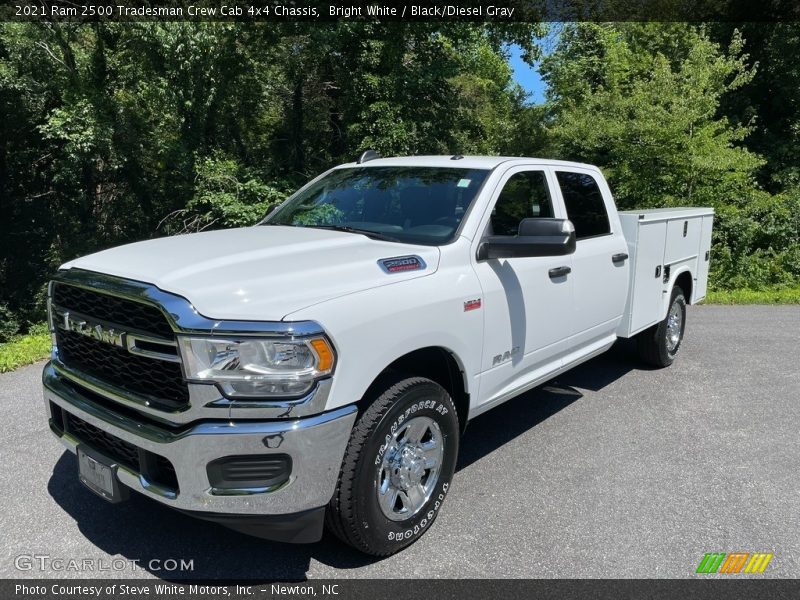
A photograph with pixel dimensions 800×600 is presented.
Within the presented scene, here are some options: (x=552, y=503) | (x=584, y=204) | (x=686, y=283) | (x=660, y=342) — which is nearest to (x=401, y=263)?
(x=552, y=503)

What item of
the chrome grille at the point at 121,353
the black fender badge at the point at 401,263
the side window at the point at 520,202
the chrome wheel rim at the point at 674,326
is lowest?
the chrome wheel rim at the point at 674,326

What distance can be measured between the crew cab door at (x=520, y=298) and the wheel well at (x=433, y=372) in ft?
0.46

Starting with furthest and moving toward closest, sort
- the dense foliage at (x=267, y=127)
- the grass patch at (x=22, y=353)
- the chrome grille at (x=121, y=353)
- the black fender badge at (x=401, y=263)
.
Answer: the dense foliage at (x=267, y=127) → the grass patch at (x=22, y=353) → the black fender badge at (x=401, y=263) → the chrome grille at (x=121, y=353)

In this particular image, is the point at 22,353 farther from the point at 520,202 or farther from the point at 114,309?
the point at 520,202

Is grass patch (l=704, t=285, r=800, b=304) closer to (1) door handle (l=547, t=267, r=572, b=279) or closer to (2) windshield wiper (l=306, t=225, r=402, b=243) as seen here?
(1) door handle (l=547, t=267, r=572, b=279)

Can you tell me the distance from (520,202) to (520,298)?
734 mm

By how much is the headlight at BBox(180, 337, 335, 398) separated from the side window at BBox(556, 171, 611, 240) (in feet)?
9.05

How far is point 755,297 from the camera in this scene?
11.3 meters

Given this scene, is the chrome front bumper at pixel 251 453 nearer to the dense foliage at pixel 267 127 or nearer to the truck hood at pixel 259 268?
the truck hood at pixel 259 268

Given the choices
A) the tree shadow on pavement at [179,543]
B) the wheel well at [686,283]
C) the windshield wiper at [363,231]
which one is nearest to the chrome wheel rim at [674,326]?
the wheel well at [686,283]

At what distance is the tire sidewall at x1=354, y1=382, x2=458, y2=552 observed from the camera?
114 inches

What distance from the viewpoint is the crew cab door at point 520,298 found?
12.2ft

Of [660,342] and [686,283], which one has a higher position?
[686,283]

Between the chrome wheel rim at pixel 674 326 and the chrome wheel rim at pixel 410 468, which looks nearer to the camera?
the chrome wheel rim at pixel 410 468
